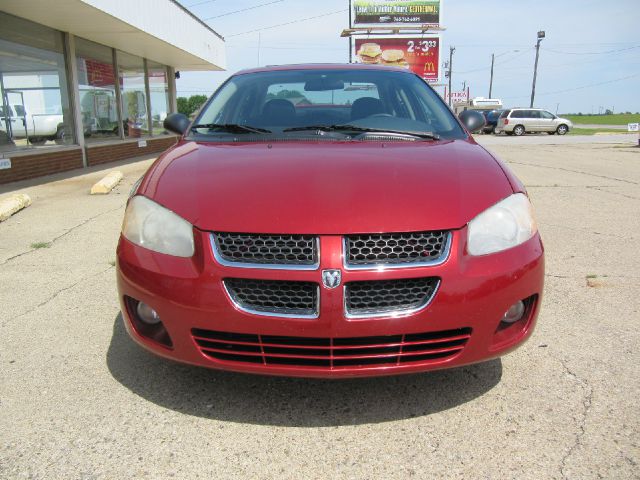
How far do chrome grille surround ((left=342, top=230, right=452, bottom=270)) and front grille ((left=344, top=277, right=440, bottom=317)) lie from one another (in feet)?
0.21

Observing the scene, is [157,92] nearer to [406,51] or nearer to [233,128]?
Answer: [233,128]

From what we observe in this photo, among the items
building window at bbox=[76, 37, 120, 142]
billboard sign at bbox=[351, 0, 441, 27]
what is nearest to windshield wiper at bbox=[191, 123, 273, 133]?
building window at bbox=[76, 37, 120, 142]

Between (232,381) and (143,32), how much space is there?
10.5 metres

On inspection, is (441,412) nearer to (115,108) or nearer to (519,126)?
(115,108)

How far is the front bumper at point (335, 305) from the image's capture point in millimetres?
1903

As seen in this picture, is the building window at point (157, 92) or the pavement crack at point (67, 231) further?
the building window at point (157, 92)

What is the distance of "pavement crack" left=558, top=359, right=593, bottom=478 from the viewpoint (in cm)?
189

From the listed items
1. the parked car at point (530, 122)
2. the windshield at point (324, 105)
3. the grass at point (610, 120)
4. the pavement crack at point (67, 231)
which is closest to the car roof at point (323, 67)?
the windshield at point (324, 105)

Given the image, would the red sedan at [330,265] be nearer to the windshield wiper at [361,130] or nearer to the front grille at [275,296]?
the front grille at [275,296]

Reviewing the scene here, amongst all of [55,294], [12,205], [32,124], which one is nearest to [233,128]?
[55,294]

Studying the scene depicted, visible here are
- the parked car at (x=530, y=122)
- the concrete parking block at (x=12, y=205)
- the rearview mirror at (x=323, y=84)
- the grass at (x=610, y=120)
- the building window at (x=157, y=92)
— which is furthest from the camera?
the grass at (x=610, y=120)

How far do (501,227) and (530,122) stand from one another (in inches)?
1334

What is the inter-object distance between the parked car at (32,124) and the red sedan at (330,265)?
863 centimetres

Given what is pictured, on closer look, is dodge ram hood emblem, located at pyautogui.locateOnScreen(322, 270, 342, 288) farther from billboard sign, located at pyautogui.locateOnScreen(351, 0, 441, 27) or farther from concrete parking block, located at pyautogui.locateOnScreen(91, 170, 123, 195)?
billboard sign, located at pyautogui.locateOnScreen(351, 0, 441, 27)
